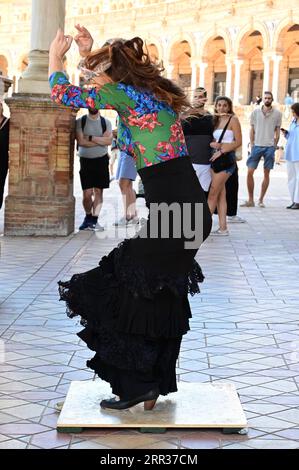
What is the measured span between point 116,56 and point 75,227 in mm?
7676

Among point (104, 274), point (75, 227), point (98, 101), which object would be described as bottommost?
point (75, 227)

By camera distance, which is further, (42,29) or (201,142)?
(42,29)

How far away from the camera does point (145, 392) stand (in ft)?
13.2

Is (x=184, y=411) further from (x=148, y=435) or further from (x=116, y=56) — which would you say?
(x=116, y=56)

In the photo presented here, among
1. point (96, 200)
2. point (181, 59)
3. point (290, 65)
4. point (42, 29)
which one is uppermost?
point (181, 59)

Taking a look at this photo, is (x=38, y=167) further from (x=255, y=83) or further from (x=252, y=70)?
(x=252, y=70)

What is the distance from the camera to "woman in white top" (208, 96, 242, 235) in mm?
10641

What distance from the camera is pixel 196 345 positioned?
5.46 m

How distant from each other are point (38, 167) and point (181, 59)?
47.1 meters

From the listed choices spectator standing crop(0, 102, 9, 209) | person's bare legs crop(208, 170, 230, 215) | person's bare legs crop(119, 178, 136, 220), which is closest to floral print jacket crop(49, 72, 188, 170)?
spectator standing crop(0, 102, 9, 209)

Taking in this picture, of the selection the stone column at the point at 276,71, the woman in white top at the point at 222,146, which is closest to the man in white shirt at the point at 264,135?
the woman in white top at the point at 222,146

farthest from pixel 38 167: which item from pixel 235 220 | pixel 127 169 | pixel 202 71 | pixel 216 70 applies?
pixel 216 70

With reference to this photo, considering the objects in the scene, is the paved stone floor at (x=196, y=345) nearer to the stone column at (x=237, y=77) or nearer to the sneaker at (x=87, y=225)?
the sneaker at (x=87, y=225)
